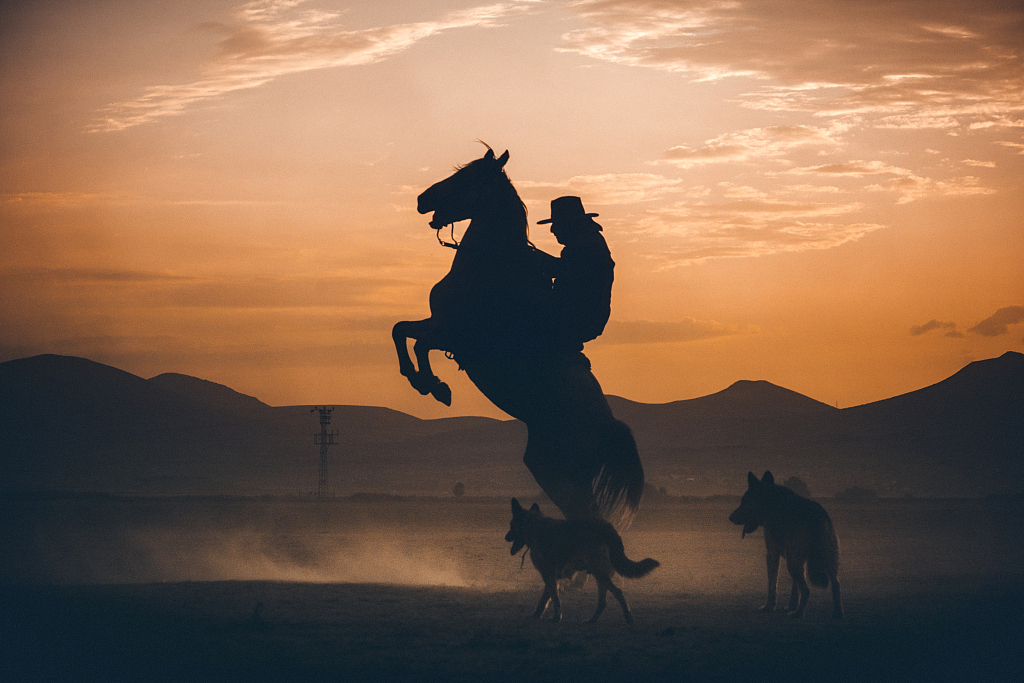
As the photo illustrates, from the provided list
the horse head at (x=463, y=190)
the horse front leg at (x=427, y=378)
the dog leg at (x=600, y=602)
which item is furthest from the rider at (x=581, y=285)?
the dog leg at (x=600, y=602)

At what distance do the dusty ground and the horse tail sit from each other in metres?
1.40

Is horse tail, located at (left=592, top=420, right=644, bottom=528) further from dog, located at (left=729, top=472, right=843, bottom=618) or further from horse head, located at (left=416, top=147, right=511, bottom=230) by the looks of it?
horse head, located at (left=416, top=147, right=511, bottom=230)

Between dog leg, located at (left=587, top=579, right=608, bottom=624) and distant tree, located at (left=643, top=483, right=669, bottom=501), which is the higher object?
dog leg, located at (left=587, top=579, right=608, bottom=624)

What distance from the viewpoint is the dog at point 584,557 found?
11.6 metres

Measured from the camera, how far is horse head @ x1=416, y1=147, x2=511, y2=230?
12.2 metres

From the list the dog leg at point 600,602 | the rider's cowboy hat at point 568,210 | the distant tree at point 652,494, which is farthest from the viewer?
the distant tree at point 652,494

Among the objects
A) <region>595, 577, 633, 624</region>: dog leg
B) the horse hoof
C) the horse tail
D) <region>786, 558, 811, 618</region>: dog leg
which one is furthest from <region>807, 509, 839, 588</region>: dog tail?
the horse hoof

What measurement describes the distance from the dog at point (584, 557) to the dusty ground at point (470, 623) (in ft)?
1.37

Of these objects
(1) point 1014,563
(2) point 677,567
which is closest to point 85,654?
(2) point 677,567

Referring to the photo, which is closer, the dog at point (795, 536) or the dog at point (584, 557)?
the dog at point (584, 557)

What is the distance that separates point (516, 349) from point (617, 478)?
6.91ft

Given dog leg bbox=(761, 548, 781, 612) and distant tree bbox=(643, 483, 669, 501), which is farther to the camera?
distant tree bbox=(643, 483, 669, 501)

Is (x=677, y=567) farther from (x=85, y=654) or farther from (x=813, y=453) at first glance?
(x=813, y=453)

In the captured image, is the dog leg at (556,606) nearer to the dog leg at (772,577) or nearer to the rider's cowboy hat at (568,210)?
the dog leg at (772,577)
